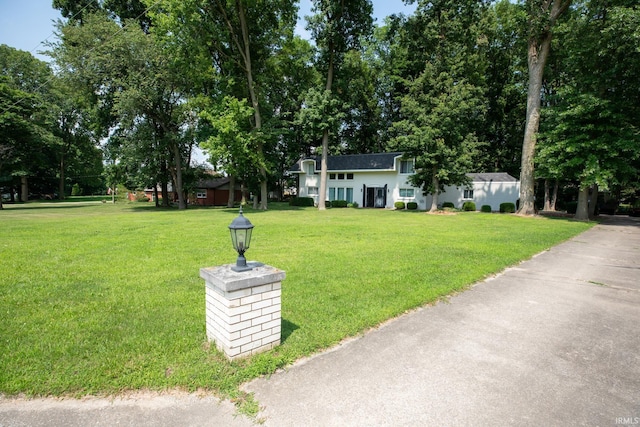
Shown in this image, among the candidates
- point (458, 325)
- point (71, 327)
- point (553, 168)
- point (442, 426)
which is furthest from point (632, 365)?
point (553, 168)

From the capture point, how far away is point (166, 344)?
332cm

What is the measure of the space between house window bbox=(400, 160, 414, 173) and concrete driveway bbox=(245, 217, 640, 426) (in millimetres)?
23801

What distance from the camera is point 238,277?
9.93 ft

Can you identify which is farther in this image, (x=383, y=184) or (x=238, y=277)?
(x=383, y=184)

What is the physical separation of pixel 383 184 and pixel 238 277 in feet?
91.0

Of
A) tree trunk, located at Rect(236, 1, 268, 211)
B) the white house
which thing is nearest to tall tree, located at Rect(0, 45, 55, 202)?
tree trunk, located at Rect(236, 1, 268, 211)

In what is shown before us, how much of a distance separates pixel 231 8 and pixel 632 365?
26.3 meters

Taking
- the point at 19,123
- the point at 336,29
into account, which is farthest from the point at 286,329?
the point at 19,123

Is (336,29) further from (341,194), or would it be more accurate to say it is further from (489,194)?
(489,194)

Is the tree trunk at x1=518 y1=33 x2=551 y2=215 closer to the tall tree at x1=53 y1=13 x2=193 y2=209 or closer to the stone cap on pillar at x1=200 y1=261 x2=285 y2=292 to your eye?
the stone cap on pillar at x1=200 y1=261 x2=285 y2=292

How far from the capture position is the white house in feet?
88.8

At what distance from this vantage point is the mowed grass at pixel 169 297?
2.85 meters

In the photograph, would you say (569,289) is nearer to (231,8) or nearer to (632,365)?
(632,365)

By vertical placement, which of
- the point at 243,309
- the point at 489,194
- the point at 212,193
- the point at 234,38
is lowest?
the point at 243,309
